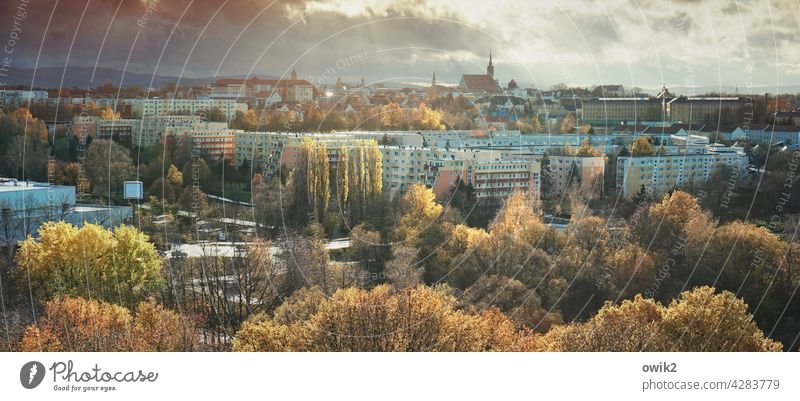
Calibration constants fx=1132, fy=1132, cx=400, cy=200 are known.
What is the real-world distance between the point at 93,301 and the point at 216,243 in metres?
1.73

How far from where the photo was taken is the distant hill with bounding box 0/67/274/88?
31.0 ft

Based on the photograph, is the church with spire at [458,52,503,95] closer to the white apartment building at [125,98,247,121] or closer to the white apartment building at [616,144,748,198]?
the white apartment building at [616,144,748,198]

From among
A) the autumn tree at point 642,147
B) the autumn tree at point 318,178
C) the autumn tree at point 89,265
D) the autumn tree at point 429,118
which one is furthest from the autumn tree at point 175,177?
the autumn tree at point 642,147

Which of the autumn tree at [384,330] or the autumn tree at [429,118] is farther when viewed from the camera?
the autumn tree at [429,118]

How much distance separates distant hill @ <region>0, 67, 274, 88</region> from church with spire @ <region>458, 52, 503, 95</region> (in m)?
2.11

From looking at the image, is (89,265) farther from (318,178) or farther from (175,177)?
(175,177)

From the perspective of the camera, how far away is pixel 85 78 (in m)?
9.77

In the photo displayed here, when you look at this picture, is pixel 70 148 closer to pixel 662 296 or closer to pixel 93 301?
pixel 93 301

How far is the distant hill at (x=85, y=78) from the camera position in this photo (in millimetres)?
9438

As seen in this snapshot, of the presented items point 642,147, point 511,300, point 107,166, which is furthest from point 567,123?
point 511,300

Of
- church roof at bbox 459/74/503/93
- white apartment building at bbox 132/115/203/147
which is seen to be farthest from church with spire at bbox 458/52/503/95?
white apartment building at bbox 132/115/203/147

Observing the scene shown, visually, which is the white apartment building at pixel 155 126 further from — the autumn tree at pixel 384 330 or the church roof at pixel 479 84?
the autumn tree at pixel 384 330

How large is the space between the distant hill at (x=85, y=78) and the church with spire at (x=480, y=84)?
211 cm

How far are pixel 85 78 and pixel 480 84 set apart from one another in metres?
3.81
